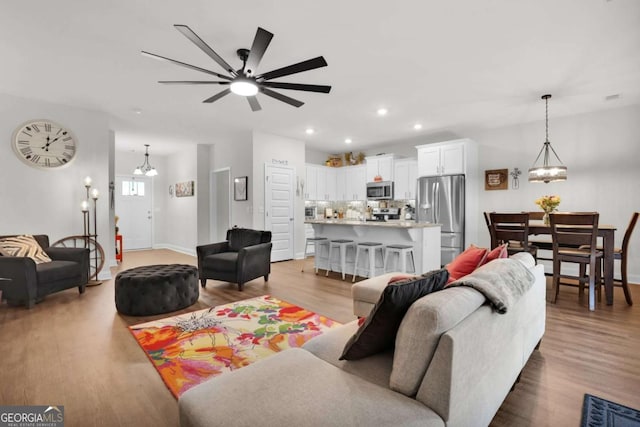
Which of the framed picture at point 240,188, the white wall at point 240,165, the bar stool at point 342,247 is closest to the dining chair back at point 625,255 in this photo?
the bar stool at point 342,247

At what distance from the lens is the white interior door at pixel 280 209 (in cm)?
663

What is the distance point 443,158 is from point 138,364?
19.3ft

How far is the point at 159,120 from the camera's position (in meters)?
5.68

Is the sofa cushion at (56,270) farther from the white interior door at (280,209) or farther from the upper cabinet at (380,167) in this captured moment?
the upper cabinet at (380,167)

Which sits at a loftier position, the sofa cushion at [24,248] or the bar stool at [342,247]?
the sofa cushion at [24,248]

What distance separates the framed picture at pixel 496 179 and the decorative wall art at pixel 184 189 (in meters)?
6.87

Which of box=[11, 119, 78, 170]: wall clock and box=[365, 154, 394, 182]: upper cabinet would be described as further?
box=[365, 154, 394, 182]: upper cabinet

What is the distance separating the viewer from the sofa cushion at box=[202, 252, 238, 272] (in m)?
4.32

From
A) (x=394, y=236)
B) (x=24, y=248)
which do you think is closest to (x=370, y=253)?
(x=394, y=236)

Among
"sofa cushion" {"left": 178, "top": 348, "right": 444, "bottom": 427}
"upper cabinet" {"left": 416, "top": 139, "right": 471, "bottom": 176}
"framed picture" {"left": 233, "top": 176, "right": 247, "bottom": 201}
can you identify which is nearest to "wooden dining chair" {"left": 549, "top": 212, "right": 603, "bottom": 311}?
"upper cabinet" {"left": 416, "top": 139, "right": 471, "bottom": 176}

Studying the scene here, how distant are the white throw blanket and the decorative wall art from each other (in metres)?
7.69

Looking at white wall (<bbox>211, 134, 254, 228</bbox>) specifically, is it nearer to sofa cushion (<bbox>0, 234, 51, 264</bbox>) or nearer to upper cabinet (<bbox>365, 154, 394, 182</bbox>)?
upper cabinet (<bbox>365, 154, 394, 182</bbox>)

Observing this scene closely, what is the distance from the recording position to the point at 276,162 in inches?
267

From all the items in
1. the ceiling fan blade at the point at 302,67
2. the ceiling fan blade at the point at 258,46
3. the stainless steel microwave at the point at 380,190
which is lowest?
the stainless steel microwave at the point at 380,190
